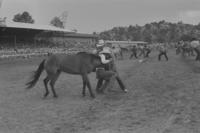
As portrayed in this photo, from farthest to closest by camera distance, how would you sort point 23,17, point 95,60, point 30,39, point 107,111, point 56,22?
point 56,22, point 23,17, point 30,39, point 95,60, point 107,111

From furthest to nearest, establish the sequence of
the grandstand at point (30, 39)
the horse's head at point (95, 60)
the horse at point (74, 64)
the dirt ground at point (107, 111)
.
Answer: the grandstand at point (30, 39)
the horse's head at point (95, 60)
the horse at point (74, 64)
the dirt ground at point (107, 111)

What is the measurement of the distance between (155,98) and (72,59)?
259 centimetres

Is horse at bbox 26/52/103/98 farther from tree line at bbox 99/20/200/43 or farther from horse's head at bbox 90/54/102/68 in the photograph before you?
tree line at bbox 99/20/200/43

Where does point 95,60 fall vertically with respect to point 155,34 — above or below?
below

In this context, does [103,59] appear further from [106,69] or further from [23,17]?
[23,17]

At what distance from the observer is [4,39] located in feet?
135

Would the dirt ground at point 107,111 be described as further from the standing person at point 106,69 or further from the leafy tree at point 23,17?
the leafy tree at point 23,17

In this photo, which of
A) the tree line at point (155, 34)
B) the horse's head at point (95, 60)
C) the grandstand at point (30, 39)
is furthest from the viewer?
the tree line at point (155, 34)

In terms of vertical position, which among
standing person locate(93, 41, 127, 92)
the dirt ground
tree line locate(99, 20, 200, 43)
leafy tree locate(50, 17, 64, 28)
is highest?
leafy tree locate(50, 17, 64, 28)

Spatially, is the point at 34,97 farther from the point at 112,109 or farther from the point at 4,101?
the point at 112,109

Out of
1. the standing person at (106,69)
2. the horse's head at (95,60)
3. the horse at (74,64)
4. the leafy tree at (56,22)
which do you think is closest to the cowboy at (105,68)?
the standing person at (106,69)

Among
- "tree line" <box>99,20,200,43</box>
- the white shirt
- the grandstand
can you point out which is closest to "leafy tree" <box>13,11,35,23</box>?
"tree line" <box>99,20,200,43</box>

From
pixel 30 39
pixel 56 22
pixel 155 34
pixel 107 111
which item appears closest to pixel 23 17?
pixel 56 22

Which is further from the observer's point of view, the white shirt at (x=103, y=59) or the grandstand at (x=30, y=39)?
the grandstand at (x=30, y=39)
